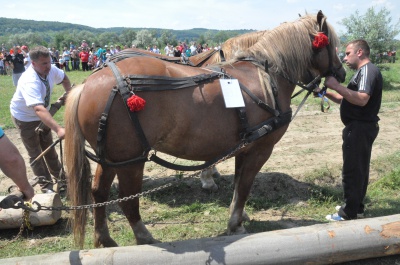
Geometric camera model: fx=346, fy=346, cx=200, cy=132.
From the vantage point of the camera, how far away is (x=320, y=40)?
356 centimetres

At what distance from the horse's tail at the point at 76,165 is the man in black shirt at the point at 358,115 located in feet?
7.97

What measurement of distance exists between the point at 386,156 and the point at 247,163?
139 inches

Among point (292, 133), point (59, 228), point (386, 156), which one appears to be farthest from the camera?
point (292, 133)

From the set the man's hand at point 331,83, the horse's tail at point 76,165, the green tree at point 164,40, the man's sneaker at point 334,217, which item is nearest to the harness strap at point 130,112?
the horse's tail at point 76,165

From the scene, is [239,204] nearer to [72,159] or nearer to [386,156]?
[72,159]

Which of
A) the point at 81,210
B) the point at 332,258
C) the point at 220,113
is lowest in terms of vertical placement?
the point at 332,258

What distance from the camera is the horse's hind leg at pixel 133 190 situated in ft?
9.70

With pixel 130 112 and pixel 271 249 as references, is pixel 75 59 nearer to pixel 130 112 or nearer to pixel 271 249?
pixel 130 112

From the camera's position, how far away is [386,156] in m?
5.84

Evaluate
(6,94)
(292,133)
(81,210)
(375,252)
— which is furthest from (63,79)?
(6,94)

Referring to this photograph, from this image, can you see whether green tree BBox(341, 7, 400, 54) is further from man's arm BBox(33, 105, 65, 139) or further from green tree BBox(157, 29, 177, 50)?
green tree BBox(157, 29, 177, 50)

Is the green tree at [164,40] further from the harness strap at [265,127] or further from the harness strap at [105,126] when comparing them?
the harness strap at [105,126]

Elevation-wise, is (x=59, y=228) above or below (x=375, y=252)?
below

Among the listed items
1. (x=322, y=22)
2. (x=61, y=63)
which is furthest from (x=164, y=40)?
(x=322, y=22)
